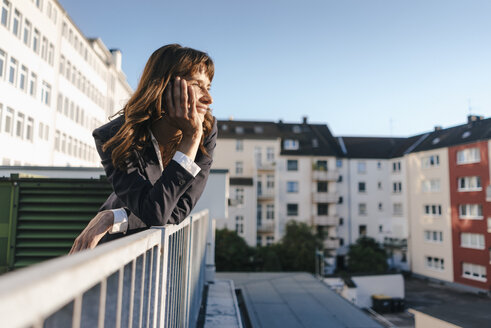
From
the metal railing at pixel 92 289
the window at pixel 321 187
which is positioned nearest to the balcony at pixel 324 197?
the window at pixel 321 187

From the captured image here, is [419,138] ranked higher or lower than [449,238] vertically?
higher

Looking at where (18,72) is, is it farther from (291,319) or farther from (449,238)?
(449,238)

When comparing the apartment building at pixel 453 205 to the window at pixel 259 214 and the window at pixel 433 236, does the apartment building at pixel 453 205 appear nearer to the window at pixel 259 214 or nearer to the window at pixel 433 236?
the window at pixel 433 236

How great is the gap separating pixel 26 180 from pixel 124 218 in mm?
2243

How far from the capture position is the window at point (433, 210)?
3597cm

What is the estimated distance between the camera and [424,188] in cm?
3791

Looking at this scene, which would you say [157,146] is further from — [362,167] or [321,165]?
[362,167]

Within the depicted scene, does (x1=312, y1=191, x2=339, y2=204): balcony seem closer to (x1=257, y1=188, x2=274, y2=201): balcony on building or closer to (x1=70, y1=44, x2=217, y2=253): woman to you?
(x1=257, y1=188, x2=274, y2=201): balcony on building

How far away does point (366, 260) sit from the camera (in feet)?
117

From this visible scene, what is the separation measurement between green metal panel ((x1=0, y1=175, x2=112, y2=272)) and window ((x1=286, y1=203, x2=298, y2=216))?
119 ft

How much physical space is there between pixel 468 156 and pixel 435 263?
38.9 ft

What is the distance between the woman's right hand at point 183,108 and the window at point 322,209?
39463 mm

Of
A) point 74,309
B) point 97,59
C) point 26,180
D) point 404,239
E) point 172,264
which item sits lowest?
point 404,239

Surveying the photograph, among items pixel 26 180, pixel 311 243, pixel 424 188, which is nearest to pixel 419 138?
pixel 424 188
